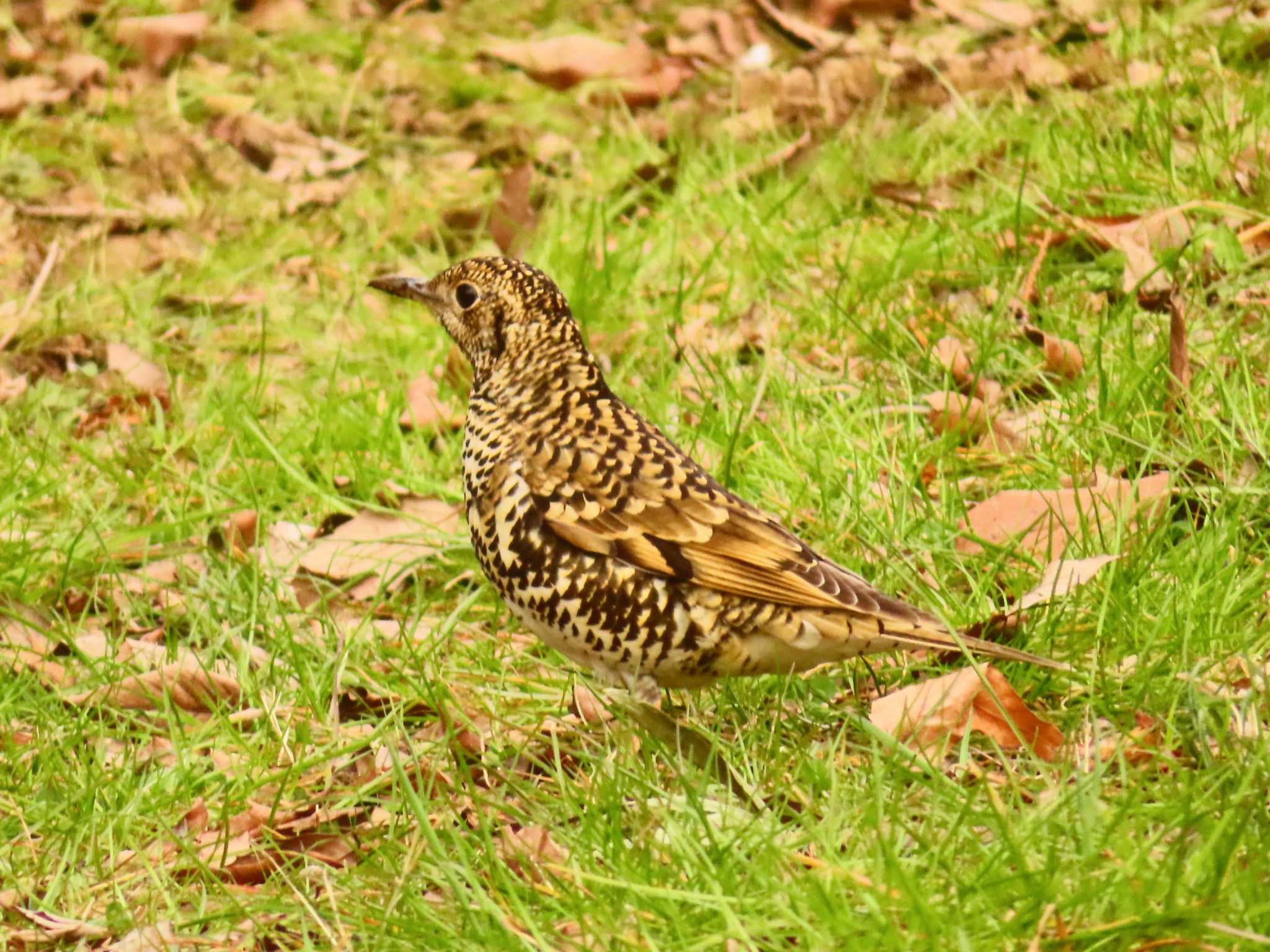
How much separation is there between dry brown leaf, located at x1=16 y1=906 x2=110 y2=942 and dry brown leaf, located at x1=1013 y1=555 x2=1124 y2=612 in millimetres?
2158

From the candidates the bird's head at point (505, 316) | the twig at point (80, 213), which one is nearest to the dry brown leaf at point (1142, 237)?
the bird's head at point (505, 316)

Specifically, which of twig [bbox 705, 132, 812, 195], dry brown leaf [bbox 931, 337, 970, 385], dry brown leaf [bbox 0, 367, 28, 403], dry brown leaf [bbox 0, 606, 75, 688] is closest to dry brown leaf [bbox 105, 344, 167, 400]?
dry brown leaf [bbox 0, 367, 28, 403]

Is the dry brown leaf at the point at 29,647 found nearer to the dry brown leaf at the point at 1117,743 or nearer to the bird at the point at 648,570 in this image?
the bird at the point at 648,570

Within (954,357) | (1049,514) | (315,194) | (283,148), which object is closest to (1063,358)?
(954,357)

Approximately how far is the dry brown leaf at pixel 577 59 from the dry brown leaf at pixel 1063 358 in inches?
158

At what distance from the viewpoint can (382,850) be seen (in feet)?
12.0

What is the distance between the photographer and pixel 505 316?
15.8ft

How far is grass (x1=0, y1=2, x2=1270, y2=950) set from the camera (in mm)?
3287

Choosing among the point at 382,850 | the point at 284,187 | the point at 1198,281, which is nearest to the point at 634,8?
the point at 284,187

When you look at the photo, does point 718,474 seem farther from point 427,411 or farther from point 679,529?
point 427,411

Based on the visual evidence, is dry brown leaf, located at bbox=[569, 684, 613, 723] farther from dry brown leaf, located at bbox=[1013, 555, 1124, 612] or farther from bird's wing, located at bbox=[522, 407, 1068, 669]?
dry brown leaf, located at bbox=[1013, 555, 1124, 612]

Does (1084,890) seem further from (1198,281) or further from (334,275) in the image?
(334,275)

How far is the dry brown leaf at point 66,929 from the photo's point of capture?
3.77 m

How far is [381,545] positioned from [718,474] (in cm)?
106
